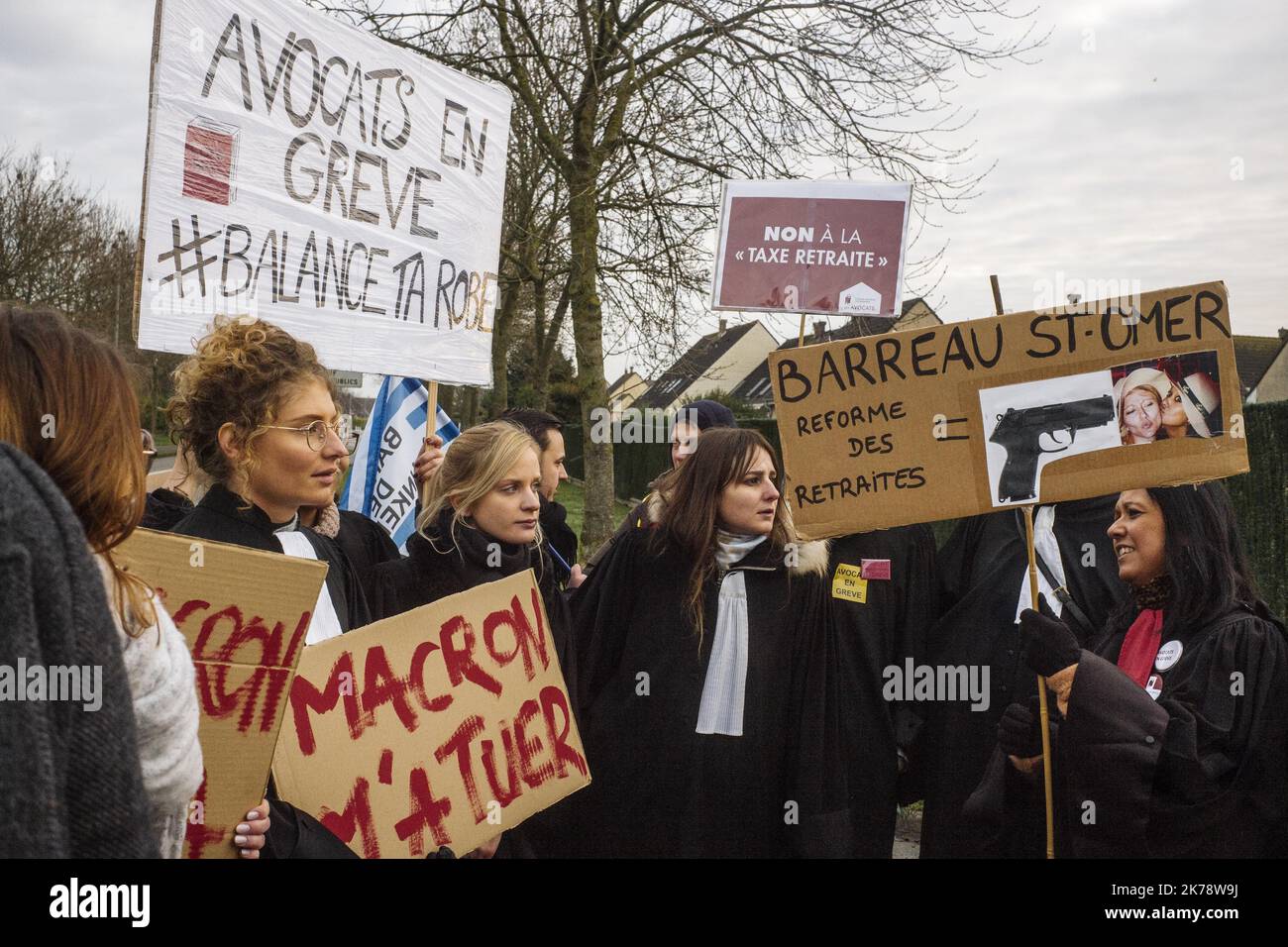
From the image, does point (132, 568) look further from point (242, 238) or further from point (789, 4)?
point (789, 4)

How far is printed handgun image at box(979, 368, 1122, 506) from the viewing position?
2969mm

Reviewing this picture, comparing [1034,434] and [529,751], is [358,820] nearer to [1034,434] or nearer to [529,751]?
[529,751]

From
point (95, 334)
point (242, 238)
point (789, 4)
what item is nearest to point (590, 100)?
point (789, 4)

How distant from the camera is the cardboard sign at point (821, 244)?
15.6 ft

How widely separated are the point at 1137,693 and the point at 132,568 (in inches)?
90.7

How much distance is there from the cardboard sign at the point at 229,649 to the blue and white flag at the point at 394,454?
3845 mm

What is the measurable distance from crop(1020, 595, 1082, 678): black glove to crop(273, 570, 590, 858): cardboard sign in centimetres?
127

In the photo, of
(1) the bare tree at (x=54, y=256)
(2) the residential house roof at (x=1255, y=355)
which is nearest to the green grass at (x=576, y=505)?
(1) the bare tree at (x=54, y=256)

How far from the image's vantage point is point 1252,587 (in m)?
2.79

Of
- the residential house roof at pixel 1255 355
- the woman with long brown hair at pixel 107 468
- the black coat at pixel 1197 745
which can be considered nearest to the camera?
the woman with long brown hair at pixel 107 468

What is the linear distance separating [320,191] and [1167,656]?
3119 millimetres

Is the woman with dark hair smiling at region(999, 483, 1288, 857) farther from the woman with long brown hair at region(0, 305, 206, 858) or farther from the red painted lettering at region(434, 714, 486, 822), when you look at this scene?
the woman with long brown hair at region(0, 305, 206, 858)

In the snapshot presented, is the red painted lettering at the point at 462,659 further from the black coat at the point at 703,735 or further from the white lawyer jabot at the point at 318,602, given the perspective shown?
the black coat at the point at 703,735

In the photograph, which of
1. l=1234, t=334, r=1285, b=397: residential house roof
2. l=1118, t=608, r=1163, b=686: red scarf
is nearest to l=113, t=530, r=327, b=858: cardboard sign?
l=1118, t=608, r=1163, b=686: red scarf
